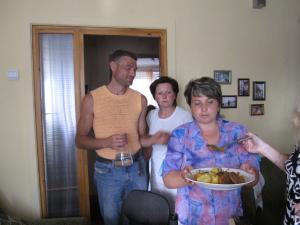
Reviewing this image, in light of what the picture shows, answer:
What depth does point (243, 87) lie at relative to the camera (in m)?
2.95

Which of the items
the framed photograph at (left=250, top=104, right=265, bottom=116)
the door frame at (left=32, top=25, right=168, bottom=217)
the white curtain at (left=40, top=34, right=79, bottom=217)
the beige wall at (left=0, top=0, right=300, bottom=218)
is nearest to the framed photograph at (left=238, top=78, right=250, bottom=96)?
the beige wall at (left=0, top=0, right=300, bottom=218)

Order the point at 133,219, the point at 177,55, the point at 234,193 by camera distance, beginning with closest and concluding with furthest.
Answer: the point at 234,193
the point at 133,219
the point at 177,55

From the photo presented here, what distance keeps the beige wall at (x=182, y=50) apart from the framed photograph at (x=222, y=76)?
0.16 feet

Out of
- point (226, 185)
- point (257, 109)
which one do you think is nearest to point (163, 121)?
point (226, 185)

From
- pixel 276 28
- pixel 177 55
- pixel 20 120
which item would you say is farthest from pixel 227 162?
pixel 276 28

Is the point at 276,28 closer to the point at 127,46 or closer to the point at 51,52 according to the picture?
the point at 127,46

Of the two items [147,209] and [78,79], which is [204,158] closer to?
[147,209]

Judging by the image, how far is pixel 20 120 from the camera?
7.84 ft

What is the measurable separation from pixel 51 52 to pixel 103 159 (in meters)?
1.30

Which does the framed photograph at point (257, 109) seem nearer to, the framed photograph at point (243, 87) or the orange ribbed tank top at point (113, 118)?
the framed photograph at point (243, 87)

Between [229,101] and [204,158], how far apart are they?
1.92 meters

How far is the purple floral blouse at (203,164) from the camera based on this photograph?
1110 millimetres

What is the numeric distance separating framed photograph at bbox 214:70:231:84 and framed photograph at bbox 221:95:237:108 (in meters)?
0.16

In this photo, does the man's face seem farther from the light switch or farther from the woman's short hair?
the light switch
